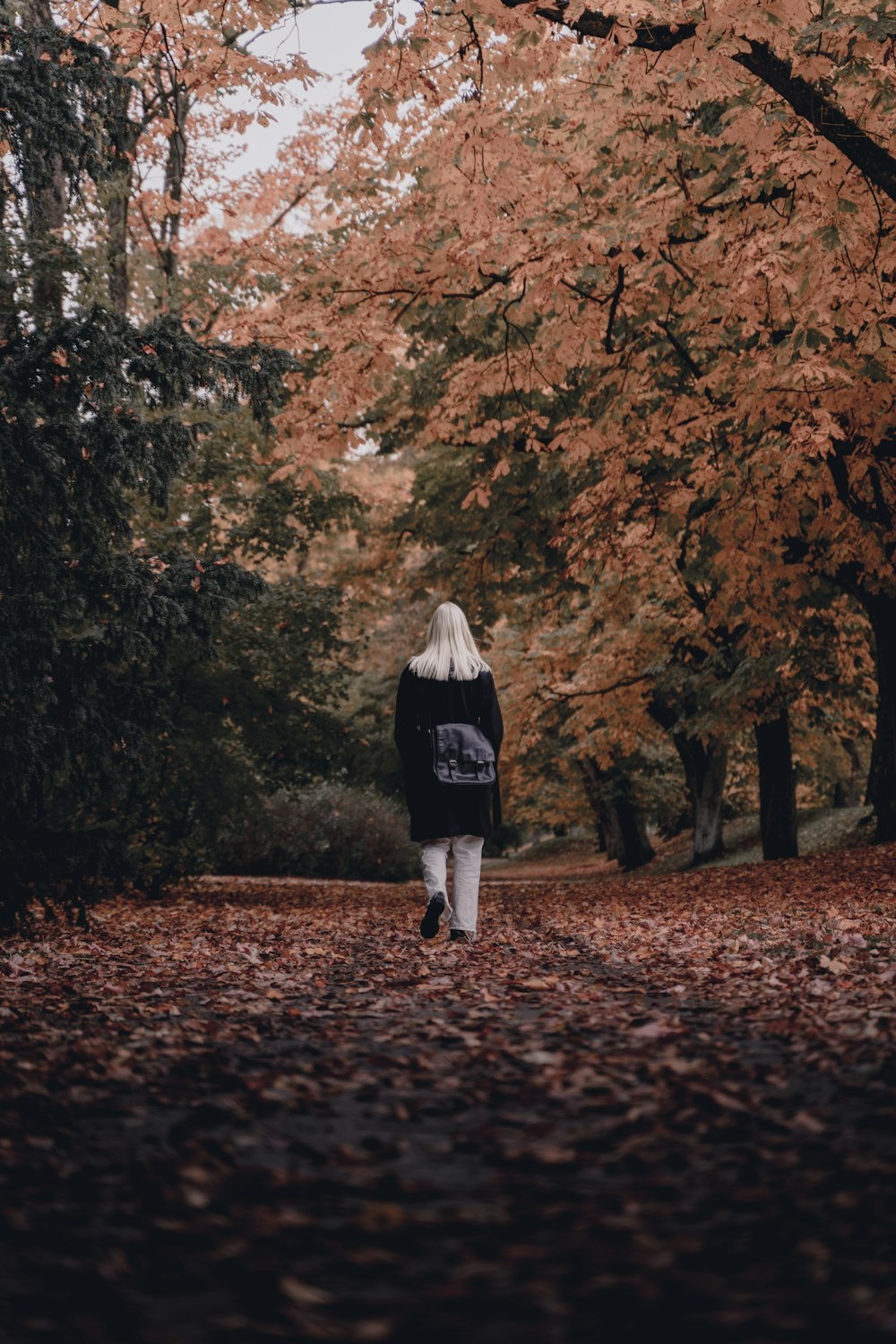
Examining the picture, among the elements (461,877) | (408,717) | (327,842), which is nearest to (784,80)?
(408,717)

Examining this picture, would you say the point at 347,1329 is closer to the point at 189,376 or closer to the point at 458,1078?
the point at 458,1078

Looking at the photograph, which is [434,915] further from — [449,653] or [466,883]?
[449,653]

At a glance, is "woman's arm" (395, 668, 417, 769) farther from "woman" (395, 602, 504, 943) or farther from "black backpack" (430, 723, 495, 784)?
"black backpack" (430, 723, 495, 784)

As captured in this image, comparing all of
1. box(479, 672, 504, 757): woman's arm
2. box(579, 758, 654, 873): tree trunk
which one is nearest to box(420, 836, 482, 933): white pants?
box(479, 672, 504, 757): woman's arm

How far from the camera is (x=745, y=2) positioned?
5.75m

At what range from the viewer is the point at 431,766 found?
688 cm

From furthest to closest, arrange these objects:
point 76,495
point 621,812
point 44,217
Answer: point 621,812, point 44,217, point 76,495

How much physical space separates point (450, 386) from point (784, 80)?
4.89 metres

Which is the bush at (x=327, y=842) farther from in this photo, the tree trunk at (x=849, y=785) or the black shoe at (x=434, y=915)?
the black shoe at (x=434, y=915)

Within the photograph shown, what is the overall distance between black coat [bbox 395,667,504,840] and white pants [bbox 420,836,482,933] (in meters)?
0.10

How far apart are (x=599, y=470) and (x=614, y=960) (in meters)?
7.36

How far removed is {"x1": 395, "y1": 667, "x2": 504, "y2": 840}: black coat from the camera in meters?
6.84

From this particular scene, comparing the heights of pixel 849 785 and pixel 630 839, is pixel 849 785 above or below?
above

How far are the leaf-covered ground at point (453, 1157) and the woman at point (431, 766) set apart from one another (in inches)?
55.5
